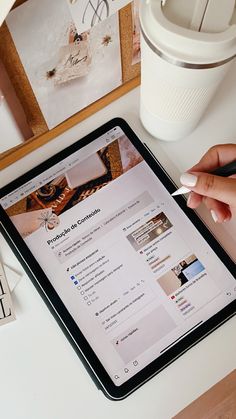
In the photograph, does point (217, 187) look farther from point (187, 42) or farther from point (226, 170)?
point (187, 42)

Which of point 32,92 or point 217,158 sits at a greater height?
point 32,92

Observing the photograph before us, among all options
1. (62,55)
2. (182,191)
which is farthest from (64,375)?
(62,55)

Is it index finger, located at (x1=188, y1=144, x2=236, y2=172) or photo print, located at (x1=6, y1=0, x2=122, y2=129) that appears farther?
index finger, located at (x1=188, y1=144, x2=236, y2=172)

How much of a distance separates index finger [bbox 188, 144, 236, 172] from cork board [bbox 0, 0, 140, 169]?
0.49 ft

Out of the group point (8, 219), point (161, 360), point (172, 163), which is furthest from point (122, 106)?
point (161, 360)

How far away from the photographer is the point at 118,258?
59cm

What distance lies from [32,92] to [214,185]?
0.74ft

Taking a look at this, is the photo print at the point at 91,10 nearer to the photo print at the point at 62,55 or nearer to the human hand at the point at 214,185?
the photo print at the point at 62,55

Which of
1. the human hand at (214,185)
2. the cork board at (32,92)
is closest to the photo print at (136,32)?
the cork board at (32,92)

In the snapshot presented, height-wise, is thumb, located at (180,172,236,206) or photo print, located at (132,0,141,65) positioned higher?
photo print, located at (132,0,141,65)

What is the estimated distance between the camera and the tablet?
1.85ft

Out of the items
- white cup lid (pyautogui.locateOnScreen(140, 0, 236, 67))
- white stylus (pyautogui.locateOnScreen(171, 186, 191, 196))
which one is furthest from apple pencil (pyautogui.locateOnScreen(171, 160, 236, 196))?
white cup lid (pyautogui.locateOnScreen(140, 0, 236, 67))

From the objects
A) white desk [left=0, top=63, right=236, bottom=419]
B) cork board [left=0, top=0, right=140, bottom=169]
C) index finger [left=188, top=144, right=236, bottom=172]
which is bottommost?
white desk [left=0, top=63, right=236, bottom=419]

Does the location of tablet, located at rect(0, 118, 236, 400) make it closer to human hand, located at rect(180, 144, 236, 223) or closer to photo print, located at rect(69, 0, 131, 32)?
human hand, located at rect(180, 144, 236, 223)
